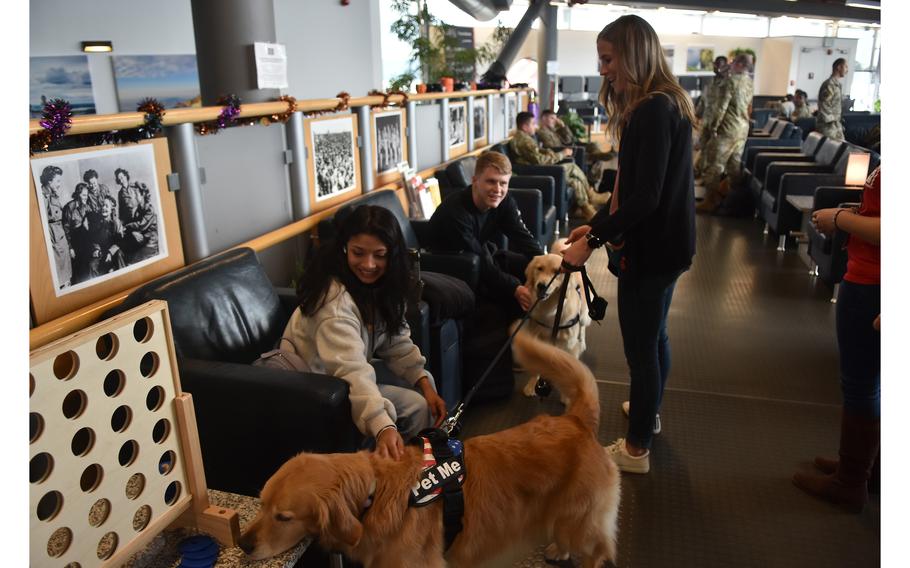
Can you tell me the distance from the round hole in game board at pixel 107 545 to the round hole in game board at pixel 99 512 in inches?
1.7

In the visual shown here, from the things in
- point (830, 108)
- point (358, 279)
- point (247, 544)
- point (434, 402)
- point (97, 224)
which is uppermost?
point (830, 108)

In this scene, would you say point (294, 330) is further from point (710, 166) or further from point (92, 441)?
point (710, 166)

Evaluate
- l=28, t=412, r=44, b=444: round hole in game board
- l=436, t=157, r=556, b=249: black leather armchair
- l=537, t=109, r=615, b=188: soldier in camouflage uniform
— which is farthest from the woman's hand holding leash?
l=537, t=109, r=615, b=188: soldier in camouflage uniform

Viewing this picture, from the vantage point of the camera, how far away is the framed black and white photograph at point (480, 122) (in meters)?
6.91

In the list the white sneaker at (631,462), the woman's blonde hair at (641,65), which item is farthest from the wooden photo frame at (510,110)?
the white sneaker at (631,462)

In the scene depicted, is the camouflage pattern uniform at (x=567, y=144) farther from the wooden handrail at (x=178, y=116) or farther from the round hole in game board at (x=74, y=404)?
the round hole in game board at (x=74, y=404)

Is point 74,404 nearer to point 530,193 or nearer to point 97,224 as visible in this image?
point 97,224

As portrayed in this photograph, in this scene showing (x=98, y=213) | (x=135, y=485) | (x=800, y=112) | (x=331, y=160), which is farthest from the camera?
(x=800, y=112)

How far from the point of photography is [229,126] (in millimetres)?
2615

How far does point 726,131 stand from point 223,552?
7682 mm

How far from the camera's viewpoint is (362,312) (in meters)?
1.96

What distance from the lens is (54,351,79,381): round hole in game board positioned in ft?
3.31

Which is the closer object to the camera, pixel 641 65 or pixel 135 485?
pixel 135 485

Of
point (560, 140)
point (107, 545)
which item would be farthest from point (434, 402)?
point (560, 140)
